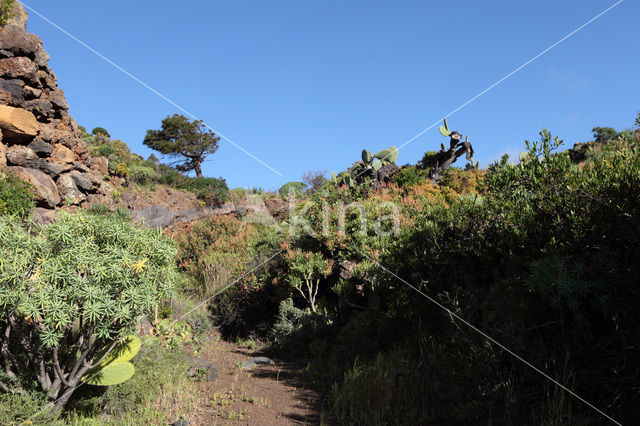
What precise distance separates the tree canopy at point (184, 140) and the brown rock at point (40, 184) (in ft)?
96.1

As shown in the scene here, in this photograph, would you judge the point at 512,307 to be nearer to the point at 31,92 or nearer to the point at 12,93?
the point at 12,93

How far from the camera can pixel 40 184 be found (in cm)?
1323

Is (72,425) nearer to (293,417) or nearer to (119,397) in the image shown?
(119,397)

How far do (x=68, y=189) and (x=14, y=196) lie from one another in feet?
13.6

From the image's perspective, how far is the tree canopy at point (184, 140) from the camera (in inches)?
1690

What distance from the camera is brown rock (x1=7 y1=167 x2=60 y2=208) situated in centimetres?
1282

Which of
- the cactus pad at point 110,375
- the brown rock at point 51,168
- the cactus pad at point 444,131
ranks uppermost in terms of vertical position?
the cactus pad at point 444,131

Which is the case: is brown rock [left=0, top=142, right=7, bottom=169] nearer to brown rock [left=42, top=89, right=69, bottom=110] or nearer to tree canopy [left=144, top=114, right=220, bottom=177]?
brown rock [left=42, top=89, right=69, bottom=110]

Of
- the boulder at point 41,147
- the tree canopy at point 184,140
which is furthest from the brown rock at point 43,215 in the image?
the tree canopy at point 184,140

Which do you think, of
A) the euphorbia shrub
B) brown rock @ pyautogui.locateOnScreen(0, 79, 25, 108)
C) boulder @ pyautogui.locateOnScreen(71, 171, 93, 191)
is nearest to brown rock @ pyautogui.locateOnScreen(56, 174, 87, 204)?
boulder @ pyautogui.locateOnScreen(71, 171, 93, 191)

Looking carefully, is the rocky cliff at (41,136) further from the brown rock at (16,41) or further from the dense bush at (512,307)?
the dense bush at (512,307)

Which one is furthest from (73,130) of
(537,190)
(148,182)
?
(537,190)

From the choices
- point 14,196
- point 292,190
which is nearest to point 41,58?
point 14,196

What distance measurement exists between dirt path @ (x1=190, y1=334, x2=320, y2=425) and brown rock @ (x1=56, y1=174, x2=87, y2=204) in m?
9.85
